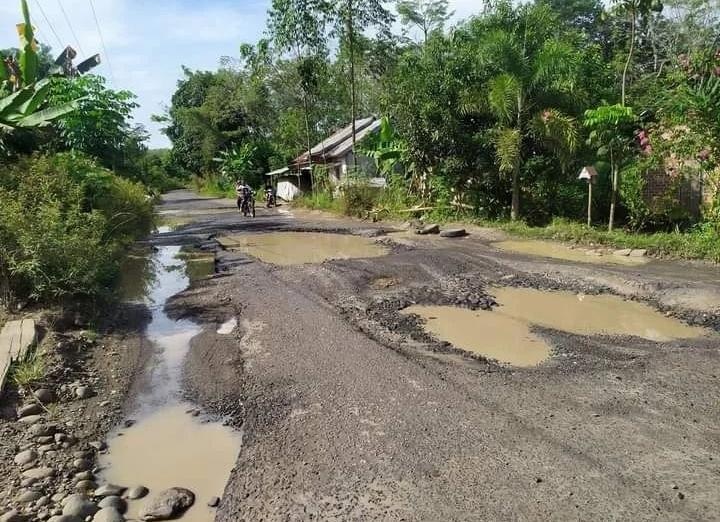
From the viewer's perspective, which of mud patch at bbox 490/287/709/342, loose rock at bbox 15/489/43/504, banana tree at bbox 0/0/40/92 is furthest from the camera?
banana tree at bbox 0/0/40/92

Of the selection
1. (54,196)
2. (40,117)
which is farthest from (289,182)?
(54,196)

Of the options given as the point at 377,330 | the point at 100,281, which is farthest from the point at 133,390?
the point at 100,281

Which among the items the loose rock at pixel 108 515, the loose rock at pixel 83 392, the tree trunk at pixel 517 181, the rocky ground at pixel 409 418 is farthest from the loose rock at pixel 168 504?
the tree trunk at pixel 517 181

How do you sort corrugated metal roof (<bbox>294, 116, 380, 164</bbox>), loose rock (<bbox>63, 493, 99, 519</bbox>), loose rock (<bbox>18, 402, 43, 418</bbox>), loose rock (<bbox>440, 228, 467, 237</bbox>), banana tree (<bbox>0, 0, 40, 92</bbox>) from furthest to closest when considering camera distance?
corrugated metal roof (<bbox>294, 116, 380, 164</bbox>), loose rock (<bbox>440, 228, 467, 237</bbox>), banana tree (<bbox>0, 0, 40, 92</bbox>), loose rock (<bbox>18, 402, 43, 418</bbox>), loose rock (<bbox>63, 493, 99, 519</bbox>)

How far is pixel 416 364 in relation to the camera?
19.0 feet

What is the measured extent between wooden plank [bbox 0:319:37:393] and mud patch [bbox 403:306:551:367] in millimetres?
4537

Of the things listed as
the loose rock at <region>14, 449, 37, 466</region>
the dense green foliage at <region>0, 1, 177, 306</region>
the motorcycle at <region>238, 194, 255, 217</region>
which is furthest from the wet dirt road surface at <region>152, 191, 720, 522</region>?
the motorcycle at <region>238, 194, 255, 217</region>

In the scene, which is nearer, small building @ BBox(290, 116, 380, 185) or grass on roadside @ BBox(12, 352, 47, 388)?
grass on roadside @ BBox(12, 352, 47, 388)

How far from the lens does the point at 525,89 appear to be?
50.5 ft

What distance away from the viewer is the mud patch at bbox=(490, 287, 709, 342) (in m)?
6.93

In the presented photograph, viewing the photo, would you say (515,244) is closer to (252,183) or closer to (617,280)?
(617,280)

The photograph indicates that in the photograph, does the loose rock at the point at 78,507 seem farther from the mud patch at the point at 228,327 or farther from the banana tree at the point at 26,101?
the banana tree at the point at 26,101

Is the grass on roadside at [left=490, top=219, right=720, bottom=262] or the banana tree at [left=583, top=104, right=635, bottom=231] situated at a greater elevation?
the banana tree at [left=583, top=104, right=635, bottom=231]

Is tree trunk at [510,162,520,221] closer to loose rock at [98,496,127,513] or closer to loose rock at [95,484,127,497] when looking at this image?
loose rock at [95,484,127,497]
